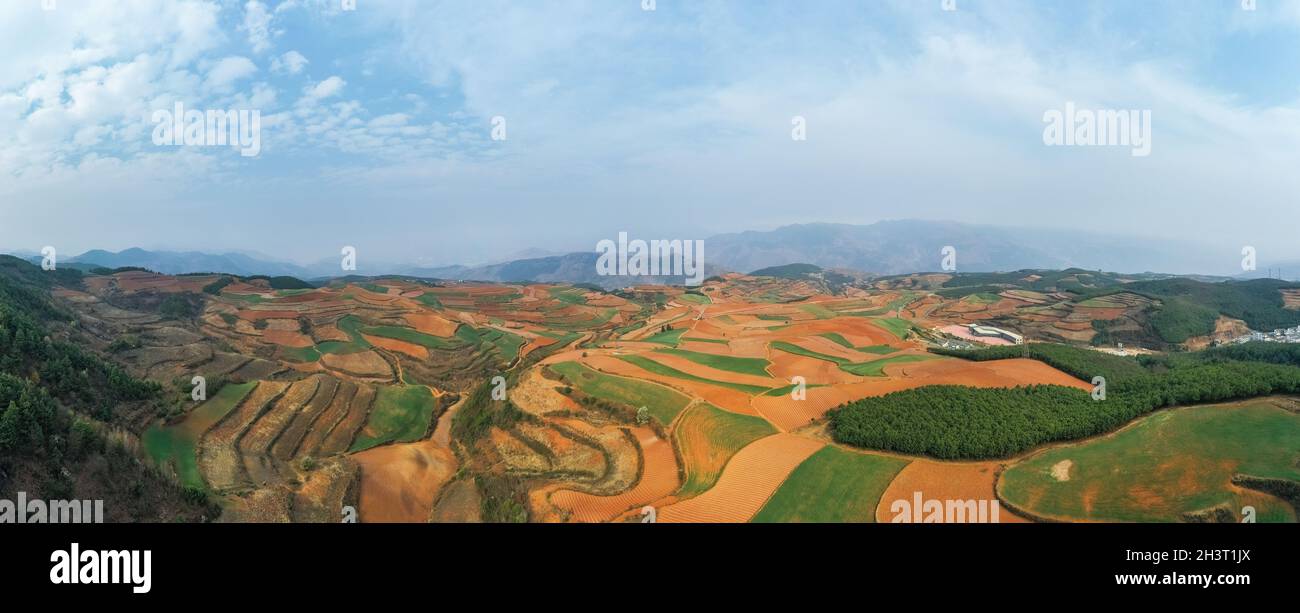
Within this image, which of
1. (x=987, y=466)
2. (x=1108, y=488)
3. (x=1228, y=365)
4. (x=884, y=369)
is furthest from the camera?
(x=884, y=369)

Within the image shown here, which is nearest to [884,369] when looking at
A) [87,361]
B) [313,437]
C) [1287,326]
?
[313,437]

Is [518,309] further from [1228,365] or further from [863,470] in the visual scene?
[1228,365]

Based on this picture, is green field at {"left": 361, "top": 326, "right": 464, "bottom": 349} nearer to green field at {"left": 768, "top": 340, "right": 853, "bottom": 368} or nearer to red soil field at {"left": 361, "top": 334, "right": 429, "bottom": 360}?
red soil field at {"left": 361, "top": 334, "right": 429, "bottom": 360}

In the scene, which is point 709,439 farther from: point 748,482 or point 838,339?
→ point 838,339

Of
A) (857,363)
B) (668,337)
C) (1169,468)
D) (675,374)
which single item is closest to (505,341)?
(668,337)

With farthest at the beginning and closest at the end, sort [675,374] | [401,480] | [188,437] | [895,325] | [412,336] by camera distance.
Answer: [895,325], [412,336], [675,374], [188,437], [401,480]

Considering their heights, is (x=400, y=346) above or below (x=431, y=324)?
below
